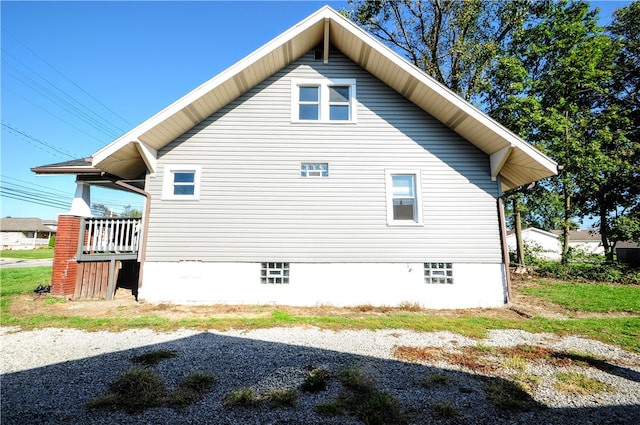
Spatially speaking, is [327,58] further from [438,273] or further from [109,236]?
[109,236]

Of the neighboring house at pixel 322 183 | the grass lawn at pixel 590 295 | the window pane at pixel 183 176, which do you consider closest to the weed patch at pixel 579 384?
the neighboring house at pixel 322 183

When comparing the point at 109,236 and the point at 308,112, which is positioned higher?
the point at 308,112

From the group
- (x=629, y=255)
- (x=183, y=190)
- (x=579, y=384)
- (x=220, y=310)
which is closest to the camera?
(x=579, y=384)

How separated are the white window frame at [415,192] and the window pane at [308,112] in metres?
2.95

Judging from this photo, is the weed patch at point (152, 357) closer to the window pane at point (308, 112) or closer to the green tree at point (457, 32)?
the window pane at point (308, 112)

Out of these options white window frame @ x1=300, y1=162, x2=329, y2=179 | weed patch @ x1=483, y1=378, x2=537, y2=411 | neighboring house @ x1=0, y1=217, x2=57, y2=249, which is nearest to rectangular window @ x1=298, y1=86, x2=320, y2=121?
white window frame @ x1=300, y1=162, x2=329, y2=179

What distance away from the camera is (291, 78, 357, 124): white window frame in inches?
359

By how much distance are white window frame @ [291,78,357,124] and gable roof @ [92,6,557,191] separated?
73cm

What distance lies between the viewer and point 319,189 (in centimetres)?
880

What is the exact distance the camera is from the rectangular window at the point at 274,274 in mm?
8438

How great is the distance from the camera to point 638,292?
34.8 feet

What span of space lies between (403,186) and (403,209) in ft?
2.37

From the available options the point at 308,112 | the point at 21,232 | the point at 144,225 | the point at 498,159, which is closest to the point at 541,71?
the point at 498,159

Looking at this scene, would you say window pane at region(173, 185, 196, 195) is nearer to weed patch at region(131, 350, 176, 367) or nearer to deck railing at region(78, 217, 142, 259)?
deck railing at region(78, 217, 142, 259)
